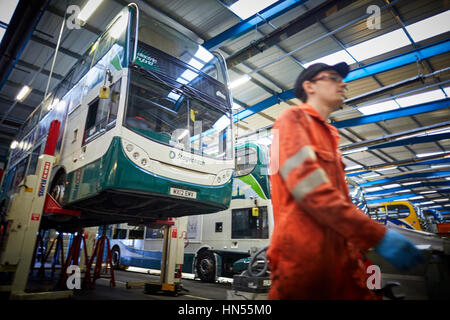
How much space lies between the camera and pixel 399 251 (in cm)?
105

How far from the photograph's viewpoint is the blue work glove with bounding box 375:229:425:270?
1.03 m

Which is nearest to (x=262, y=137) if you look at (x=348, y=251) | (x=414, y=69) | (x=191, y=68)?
(x=414, y=69)

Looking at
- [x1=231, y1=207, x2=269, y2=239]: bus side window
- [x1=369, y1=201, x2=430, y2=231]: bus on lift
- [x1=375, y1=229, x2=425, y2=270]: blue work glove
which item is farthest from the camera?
[x1=369, y1=201, x2=430, y2=231]: bus on lift

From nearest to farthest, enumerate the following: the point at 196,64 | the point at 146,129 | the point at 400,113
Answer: the point at 146,129 < the point at 196,64 < the point at 400,113

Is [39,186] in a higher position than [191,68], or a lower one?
lower

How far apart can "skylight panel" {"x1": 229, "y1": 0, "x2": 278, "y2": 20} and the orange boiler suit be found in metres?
6.91

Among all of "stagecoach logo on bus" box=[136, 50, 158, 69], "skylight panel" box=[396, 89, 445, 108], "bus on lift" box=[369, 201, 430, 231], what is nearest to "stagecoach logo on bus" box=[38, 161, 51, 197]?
"stagecoach logo on bus" box=[136, 50, 158, 69]

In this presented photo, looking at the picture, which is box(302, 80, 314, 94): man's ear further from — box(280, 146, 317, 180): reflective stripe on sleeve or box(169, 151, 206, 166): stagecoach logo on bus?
box(169, 151, 206, 166): stagecoach logo on bus

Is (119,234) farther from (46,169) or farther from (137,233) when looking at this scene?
(46,169)

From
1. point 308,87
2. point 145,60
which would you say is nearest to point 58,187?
point 145,60

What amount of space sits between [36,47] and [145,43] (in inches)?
292

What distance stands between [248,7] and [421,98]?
7547 mm
